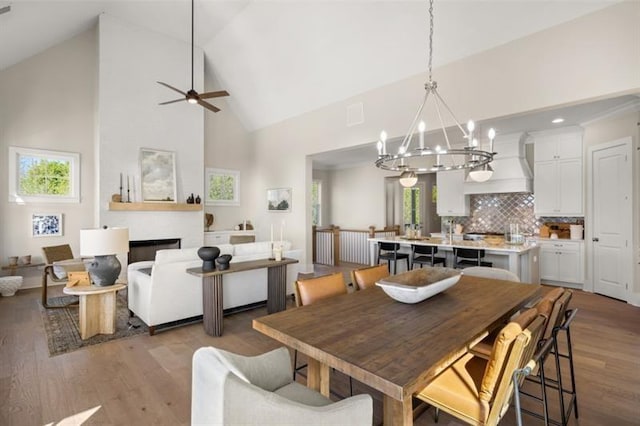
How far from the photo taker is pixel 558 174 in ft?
19.4

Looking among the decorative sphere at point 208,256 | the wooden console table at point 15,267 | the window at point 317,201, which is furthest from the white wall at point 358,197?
the wooden console table at point 15,267

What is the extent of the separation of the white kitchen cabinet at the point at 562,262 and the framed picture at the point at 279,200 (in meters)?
5.14

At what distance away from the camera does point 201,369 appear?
3.84ft

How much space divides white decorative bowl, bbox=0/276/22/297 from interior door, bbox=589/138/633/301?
9.59 meters

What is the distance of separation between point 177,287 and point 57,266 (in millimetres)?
2304

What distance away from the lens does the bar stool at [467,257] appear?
4515mm

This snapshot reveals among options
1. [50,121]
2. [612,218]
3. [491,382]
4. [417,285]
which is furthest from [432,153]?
[50,121]

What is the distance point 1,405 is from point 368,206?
825 centimetres

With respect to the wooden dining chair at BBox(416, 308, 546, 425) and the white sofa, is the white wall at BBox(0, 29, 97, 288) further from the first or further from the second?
the wooden dining chair at BBox(416, 308, 546, 425)

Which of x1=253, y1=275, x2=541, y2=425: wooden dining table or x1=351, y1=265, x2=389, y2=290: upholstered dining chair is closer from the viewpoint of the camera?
x1=253, y1=275, x2=541, y2=425: wooden dining table

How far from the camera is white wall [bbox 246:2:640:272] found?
3.17 m

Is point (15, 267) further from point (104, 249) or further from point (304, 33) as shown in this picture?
point (304, 33)

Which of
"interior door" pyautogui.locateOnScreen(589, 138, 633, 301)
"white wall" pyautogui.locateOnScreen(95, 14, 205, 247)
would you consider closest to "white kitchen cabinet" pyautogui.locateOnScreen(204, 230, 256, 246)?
"white wall" pyautogui.locateOnScreen(95, 14, 205, 247)

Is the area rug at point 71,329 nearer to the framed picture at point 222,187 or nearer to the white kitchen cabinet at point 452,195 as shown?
the framed picture at point 222,187
